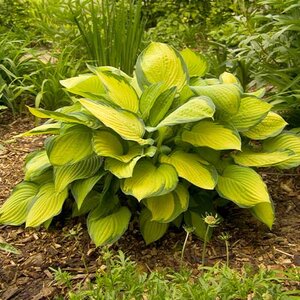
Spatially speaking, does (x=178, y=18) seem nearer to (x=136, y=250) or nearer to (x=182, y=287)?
(x=136, y=250)

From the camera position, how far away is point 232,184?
2.42 metres

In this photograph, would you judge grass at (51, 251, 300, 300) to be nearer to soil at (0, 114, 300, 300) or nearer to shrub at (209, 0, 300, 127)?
soil at (0, 114, 300, 300)

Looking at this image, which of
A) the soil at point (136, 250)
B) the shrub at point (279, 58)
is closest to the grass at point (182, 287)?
the soil at point (136, 250)

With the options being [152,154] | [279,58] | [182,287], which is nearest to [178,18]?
[279,58]

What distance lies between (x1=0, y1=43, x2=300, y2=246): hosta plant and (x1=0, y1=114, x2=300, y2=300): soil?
85mm

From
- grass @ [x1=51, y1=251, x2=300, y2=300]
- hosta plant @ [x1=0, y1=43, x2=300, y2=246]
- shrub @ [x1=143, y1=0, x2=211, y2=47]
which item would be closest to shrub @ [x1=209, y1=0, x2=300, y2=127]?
hosta plant @ [x1=0, y1=43, x2=300, y2=246]

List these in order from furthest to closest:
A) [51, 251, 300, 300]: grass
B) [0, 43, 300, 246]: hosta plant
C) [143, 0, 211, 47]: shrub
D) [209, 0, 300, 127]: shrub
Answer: [143, 0, 211, 47]: shrub < [209, 0, 300, 127]: shrub < [0, 43, 300, 246]: hosta plant < [51, 251, 300, 300]: grass

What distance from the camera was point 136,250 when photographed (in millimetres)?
2475

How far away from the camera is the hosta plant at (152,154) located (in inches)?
91.7

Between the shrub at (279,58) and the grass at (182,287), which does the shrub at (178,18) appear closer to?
the shrub at (279,58)

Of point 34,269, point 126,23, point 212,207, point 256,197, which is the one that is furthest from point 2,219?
point 126,23

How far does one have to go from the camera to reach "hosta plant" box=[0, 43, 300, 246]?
233 cm

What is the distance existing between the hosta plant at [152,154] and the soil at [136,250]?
0.28ft

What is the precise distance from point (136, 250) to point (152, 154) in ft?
1.55
